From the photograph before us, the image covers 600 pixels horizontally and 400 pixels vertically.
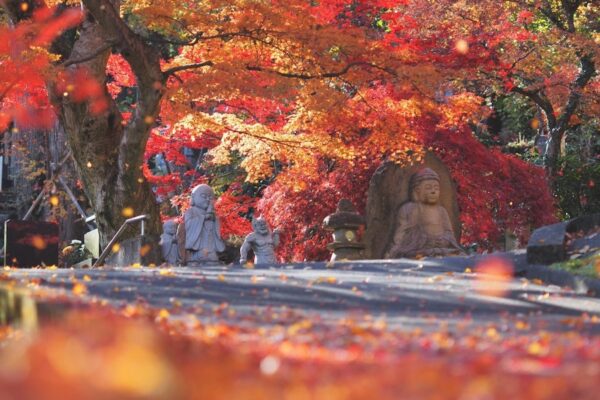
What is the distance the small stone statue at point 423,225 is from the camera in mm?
19281

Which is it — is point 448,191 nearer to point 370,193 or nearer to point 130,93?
point 370,193

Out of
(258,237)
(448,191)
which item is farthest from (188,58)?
(448,191)

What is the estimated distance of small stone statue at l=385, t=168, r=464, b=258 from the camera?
19281 millimetres

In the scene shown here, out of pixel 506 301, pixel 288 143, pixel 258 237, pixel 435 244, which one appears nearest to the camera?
pixel 506 301

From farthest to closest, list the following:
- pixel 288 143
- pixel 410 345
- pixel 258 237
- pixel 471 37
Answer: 1. pixel 471 37
2. pixel 288 143
3. pixel 258 237
4. pixel 410 345

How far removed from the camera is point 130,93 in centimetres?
3719

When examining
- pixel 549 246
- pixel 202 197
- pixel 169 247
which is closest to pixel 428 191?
pixel 202 197

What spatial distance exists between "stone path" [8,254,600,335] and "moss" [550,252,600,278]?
0.38 metres

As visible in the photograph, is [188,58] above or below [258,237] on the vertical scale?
above

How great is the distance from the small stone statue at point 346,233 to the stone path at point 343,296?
3.51 meters

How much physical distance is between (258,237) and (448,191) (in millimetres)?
3374

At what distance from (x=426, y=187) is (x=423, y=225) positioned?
62cm

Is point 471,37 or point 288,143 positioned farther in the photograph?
point 471,37

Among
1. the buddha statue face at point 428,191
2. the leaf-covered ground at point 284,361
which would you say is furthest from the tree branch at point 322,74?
the leaf-covered ground at point 284,361
